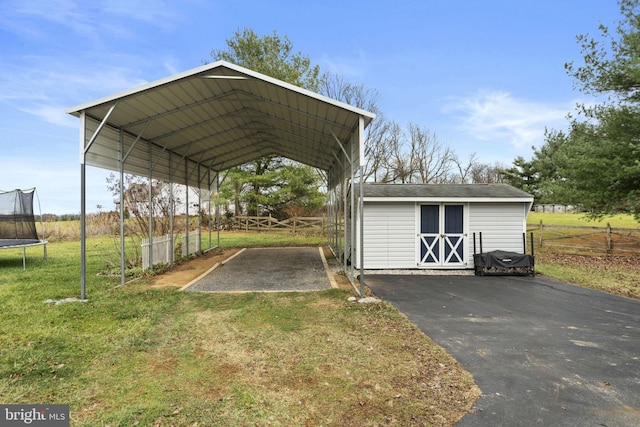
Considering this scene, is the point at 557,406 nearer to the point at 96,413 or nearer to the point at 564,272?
the point at 96,413

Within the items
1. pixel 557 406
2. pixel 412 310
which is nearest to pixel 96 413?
pixel 557 406

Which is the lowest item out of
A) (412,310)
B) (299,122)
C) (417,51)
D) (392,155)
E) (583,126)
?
(412,310)

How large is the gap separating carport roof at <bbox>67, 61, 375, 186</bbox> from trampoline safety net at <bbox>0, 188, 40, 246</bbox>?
18.3 feet

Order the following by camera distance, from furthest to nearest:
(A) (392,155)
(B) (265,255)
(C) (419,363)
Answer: (A) (392,155)
(B) (265,255)
(C) (419,363)

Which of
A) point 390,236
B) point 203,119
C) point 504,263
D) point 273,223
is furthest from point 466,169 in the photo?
point 203,119

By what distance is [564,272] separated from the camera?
29.3 feet

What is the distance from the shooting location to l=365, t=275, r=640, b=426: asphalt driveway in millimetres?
2680

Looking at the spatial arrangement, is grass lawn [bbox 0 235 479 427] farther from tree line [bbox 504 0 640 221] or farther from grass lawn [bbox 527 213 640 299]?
tree line [bbox 504 0 640 221]

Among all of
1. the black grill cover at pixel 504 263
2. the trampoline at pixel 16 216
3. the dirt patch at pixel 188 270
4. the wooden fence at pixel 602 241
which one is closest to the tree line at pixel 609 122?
the wooden fence at pixel 602 241

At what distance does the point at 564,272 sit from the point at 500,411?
8.16m

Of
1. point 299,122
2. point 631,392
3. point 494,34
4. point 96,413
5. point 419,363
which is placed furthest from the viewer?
point 494,34

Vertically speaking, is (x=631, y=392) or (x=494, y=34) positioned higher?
(x=494, y=34)

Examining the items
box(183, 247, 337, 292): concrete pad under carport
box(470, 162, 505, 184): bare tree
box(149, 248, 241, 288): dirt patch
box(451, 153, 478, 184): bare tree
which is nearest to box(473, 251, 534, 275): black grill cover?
box(183, 247, 337, 292): concrete pad under carport

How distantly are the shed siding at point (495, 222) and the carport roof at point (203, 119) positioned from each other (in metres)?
4.27
